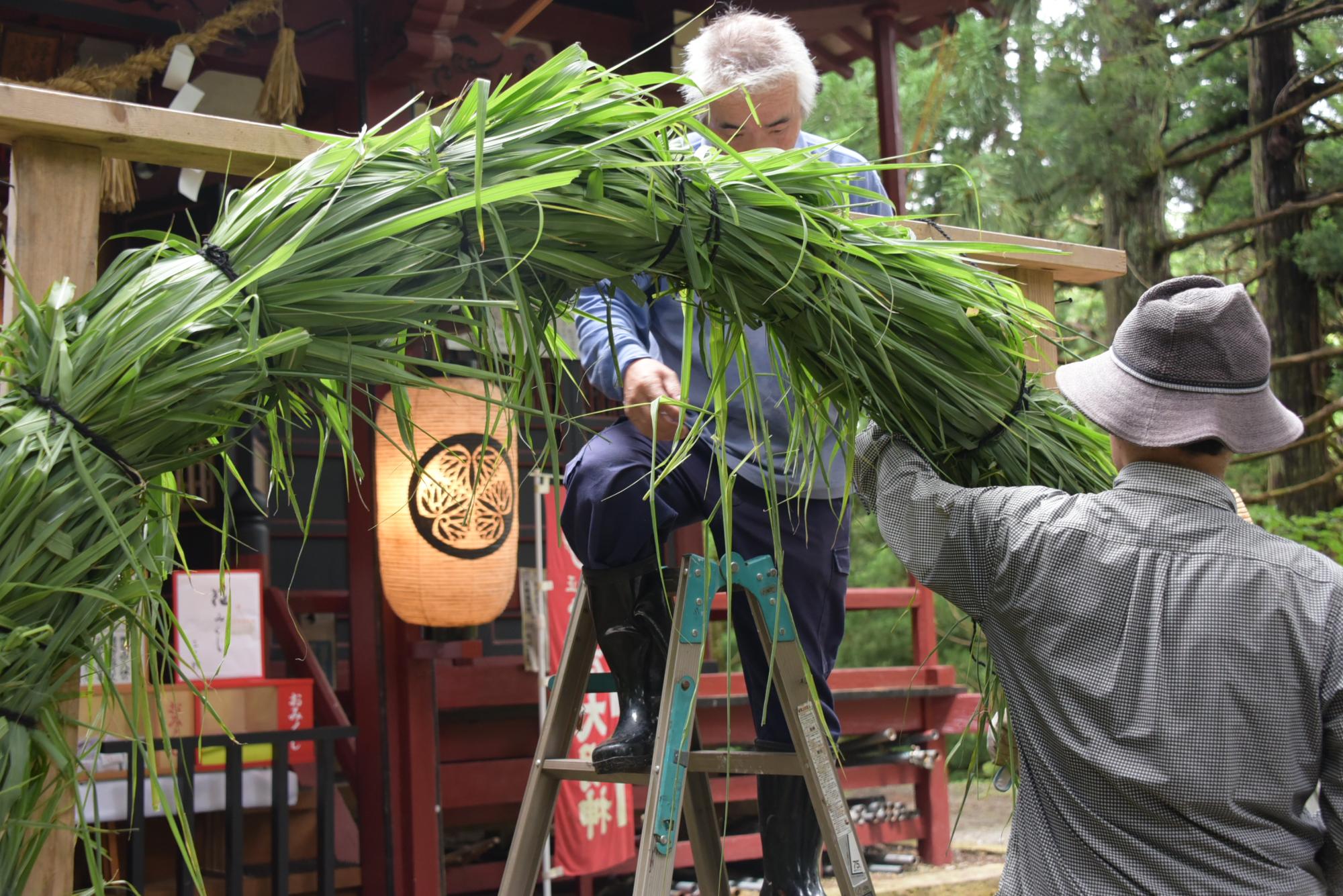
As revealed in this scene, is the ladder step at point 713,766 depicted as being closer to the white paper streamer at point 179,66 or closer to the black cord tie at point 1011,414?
the black cord tie at point 1011,414

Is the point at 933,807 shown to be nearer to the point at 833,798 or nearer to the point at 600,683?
the point at 600,683

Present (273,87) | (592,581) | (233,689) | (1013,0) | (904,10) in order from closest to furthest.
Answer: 1. (592,581)
2. (233,689)
3. (273,87)
4. (904,10)
5. (1013,0)

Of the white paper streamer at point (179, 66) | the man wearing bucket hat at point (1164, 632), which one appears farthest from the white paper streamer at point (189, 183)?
the man wearing bucket hat at point (1164, 632)

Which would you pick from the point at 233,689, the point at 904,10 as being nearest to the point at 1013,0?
the point at 904,10

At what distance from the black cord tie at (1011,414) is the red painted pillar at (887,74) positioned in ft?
11.3

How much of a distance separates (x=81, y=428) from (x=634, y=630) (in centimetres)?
107

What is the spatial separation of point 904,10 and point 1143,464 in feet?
13.6

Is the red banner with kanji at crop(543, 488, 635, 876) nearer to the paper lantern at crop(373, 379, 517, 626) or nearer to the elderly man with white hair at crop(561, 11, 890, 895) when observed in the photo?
the paper lantern at crop(373, 379, 517, 626)

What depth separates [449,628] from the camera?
4195mm

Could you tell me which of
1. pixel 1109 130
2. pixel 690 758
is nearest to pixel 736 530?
→ pixel 690 758

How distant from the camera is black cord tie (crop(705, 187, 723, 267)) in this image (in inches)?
58.6

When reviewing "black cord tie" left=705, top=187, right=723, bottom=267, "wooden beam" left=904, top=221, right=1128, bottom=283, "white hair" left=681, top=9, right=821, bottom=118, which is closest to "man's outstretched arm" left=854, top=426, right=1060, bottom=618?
"black cord tie" left=705, top=187, right=723, bottom=267

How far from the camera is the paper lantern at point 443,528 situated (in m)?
3.84

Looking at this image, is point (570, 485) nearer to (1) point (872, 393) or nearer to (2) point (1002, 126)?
(1) point (872, 393)
